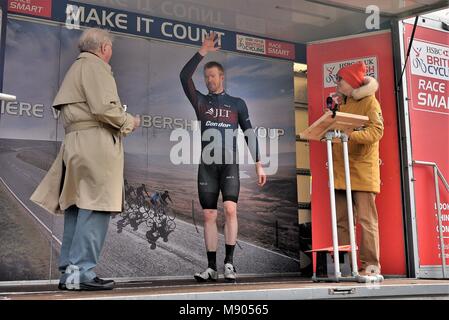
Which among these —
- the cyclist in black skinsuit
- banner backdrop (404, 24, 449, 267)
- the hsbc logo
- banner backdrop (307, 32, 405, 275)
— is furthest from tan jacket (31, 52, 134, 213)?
banner backdrop (404, 24, 449, 267)

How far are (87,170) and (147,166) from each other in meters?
1.84

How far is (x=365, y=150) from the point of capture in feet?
13.3

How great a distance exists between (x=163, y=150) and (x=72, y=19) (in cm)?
134

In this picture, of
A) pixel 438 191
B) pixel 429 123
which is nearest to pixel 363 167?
pixel 438 191

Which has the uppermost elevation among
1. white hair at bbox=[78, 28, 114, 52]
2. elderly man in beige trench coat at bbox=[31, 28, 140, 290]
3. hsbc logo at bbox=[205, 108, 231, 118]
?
white hair at bbox=[78, 28, 114, 52]

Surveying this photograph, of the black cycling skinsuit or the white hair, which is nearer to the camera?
the white hair

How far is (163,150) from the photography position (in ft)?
16.2

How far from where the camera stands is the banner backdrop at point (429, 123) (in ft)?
14.7

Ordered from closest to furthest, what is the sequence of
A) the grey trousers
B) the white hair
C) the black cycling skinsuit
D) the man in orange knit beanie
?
the grey trousers → the white hair → the man in orange knit beanie → the black cycling skinsuit

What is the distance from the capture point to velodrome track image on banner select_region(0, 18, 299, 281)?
441cm

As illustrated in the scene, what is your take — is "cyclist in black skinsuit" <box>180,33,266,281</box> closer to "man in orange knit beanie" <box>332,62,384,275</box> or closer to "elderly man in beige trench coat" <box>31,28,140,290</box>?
"man in orange knit beanie" <box>332,62,384,275</box>

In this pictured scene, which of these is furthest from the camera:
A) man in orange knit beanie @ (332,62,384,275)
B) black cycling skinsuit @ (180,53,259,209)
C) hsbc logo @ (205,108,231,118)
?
hsbc logo @ (205,108,231,118)
